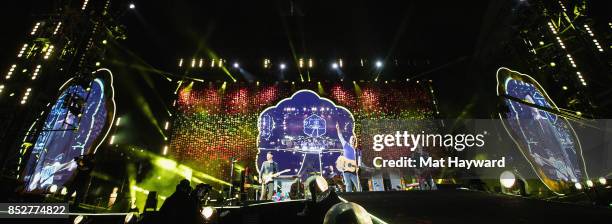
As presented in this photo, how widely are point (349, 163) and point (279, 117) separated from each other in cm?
333

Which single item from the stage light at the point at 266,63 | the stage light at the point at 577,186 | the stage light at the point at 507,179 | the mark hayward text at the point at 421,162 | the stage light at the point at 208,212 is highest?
the stage light at the point at 266,63

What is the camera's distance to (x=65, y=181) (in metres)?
6.83

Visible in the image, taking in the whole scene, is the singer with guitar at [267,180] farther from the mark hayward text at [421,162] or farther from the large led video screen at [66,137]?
the large led video screen at [66,137]

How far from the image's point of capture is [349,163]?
9836mm

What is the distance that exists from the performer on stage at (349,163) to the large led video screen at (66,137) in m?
7.61

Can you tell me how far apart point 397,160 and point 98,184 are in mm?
9676

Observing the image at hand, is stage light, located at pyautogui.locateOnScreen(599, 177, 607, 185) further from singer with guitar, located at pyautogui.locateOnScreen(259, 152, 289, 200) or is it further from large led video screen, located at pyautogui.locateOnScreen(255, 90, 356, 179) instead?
singer with guitar, located at pyautogui.locateOnScreen(259, 152, 289, 200)

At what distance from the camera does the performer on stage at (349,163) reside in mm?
9359

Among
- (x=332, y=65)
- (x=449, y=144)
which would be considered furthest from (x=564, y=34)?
(x=332, y=65)

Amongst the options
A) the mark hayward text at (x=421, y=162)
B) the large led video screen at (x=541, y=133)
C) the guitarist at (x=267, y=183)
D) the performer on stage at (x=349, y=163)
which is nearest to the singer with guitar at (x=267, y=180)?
the guitarist at (x=267, y=183)

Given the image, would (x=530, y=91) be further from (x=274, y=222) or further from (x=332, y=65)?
(x=274, y=222)

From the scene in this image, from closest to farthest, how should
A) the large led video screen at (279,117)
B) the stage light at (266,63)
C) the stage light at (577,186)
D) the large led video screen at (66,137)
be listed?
the stage light at (577,186)
the large led video screen at (66,137)
the large led video screen at (279,117)
the stage light at (266,63)

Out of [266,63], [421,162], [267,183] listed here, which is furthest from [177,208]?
[421,162]

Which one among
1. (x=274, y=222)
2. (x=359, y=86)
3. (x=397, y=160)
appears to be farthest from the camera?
(x=359, y=86)
